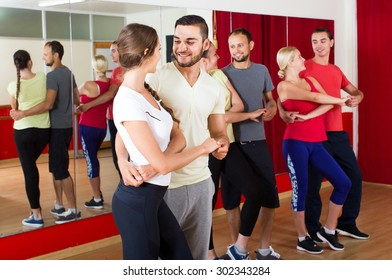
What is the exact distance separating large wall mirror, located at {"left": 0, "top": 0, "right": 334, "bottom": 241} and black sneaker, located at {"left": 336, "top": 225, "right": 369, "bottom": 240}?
1.77 meters

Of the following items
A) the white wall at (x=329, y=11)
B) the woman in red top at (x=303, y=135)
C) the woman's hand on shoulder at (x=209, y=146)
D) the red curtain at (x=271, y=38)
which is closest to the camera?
the woman's hand on shoulder at (x=209, y=146)

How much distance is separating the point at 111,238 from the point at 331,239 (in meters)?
1.61

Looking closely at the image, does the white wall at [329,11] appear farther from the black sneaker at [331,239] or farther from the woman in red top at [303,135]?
the black sneaker at [331,239]

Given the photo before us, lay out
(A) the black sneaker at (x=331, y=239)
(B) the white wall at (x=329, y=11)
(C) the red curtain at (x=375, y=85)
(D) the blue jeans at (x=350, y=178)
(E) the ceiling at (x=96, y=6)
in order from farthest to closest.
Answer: (C) the red curtain at (x=375, y=85) → (B) the white wall at (x=329, y=11) → (D) the blue jeans at (x=350, y=178) → (A) the black sneaker at (x=331, y=239) → (E) the ceiling at (x=96, y=6)

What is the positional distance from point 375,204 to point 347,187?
143 cm

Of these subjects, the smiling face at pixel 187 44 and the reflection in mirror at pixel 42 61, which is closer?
the smiling face at pixel 187 44

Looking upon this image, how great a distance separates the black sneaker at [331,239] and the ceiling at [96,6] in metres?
2.09

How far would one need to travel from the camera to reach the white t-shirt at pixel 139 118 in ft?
6.86

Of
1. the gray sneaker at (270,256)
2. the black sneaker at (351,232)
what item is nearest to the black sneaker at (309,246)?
the gray sneaker at (270,256)

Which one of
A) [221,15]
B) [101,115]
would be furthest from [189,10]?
[101,115]

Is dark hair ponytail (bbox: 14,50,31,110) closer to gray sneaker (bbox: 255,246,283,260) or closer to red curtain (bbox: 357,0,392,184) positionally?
gray sneaker (bbox: 255,246,283,260)

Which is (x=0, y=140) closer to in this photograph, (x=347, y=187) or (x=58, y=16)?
(x=58, y=16)

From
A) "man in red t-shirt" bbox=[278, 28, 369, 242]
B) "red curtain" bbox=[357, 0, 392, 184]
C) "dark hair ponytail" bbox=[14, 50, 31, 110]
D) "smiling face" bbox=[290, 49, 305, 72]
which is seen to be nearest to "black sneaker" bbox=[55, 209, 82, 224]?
"dark hair ponytail" bbox=[14, 50, 31, 110]

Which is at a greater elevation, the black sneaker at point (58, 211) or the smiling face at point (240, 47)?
the smiling face at point (240, 47)
